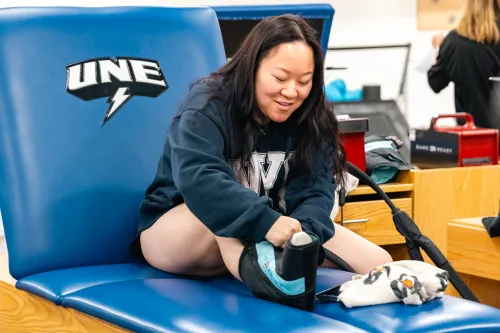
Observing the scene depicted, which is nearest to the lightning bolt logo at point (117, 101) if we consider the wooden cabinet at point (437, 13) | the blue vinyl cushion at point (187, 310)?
the blue vinyl cushion at point (187, 310)

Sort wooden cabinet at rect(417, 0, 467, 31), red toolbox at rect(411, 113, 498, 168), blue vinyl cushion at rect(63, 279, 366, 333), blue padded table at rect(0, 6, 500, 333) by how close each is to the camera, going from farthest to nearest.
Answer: wooden cabinet at rect(417, 0, 467, 31) < red toolbox at rect(411, 113, 498, 168) < blue padded table at rect(0, 6, 500, 333) < blue vinyl cushion at rect(63, 279, 366, 333)

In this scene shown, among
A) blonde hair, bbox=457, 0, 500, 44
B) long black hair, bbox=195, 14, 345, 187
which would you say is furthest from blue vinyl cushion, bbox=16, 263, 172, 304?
blonde hair, bbox=457, 0, 500, 44

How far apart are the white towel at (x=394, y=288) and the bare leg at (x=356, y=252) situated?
0.33 m

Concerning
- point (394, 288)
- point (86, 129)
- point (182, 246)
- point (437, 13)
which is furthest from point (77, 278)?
point (437, 13)

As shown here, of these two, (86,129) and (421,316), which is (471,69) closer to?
(86,129)

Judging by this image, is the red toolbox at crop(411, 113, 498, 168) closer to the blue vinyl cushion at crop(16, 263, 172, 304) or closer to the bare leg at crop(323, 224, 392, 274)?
the bare leg at crop(323, 224, 392, 274)

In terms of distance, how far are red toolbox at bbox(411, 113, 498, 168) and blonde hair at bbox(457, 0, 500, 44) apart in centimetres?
92

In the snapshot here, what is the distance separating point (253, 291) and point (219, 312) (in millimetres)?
157

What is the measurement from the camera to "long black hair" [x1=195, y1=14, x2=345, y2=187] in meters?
1.77

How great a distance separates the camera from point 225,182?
1.62m

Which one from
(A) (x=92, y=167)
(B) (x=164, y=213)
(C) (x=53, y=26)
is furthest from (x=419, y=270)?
(C) (x=53, y=26)

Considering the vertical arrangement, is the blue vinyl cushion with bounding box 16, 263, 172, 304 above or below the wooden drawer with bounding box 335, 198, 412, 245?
above

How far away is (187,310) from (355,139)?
1.19 m

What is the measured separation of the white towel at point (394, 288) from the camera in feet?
4.94
